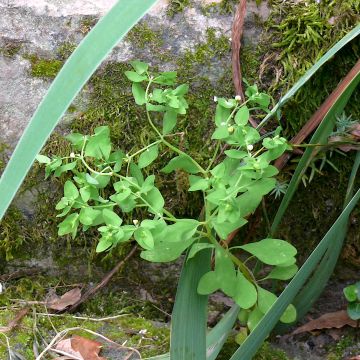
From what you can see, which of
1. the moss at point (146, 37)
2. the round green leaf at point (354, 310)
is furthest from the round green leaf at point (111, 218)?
the round green leaf at point (354, 310)

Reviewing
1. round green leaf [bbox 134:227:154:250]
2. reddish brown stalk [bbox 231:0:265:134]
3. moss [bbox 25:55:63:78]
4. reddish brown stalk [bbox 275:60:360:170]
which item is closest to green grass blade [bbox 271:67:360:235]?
reddish brown stalk [bbox 275:60:360:170]

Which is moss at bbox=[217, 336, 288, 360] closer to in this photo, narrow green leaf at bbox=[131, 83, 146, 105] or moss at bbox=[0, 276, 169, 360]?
moss at bbox=[0, 276, 169, 360]

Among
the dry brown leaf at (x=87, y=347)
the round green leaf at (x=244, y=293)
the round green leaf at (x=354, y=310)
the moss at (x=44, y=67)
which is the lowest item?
A: the round green leaf at (x=354, y=310)

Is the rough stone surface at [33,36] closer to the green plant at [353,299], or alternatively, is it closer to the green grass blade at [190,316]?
the green grass blade at [190,316]

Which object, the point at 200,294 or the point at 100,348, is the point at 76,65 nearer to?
the point at 200,294

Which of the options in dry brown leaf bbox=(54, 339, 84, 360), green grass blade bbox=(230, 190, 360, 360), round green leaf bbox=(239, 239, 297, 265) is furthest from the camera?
dry brown leaf bbox=(54, 339, 84, 360)

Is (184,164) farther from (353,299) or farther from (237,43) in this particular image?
(353,299)
